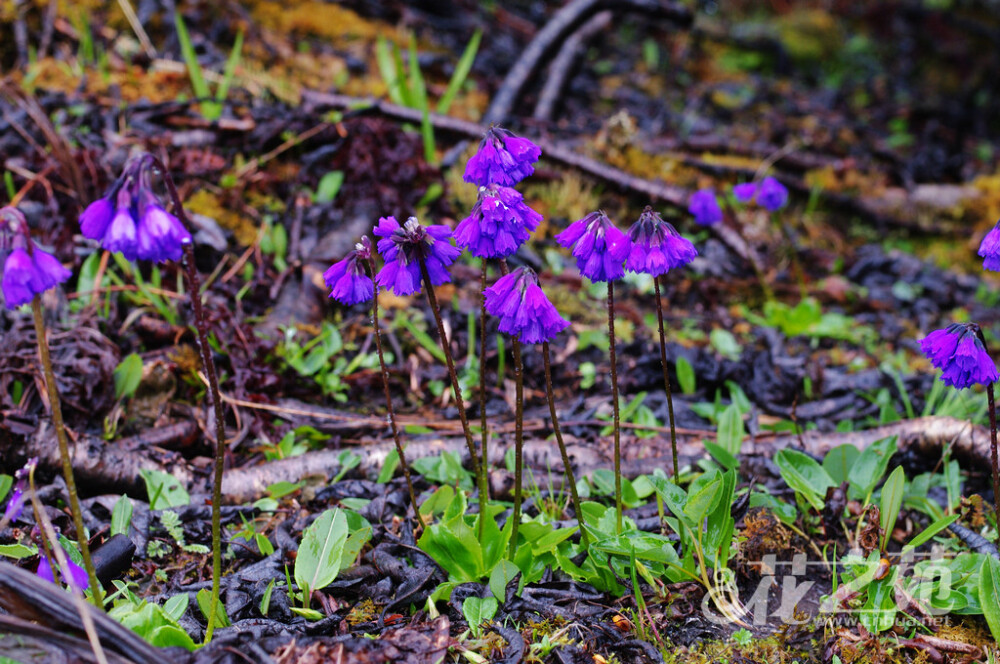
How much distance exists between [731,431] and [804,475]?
0.51 m

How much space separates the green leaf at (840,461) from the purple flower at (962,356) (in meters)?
0.69

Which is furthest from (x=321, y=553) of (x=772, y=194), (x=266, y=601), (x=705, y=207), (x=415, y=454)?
(x=772, y=194)

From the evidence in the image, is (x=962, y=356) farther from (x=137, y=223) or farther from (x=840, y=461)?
(x=137, y=223)

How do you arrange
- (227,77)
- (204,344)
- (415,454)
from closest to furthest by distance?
(204,344) → (415,454) → (227,77)

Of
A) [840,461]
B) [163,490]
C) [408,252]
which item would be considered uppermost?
[408,252]

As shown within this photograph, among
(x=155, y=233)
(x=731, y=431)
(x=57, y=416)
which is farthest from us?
(x=731, y=431)

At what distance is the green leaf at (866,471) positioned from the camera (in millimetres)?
2943

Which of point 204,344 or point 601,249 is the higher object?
point 601,249

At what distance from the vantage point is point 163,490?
297cm

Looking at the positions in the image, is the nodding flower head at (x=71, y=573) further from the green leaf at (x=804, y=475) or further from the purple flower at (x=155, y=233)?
the green leaf at (x=804, y=475)

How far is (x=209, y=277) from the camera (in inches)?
164

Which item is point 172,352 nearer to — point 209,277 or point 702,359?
point 209,277

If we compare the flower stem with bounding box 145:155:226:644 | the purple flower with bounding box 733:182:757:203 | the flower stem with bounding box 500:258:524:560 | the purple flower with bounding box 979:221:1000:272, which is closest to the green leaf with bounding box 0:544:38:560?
the flower stem with bounding box 145:155:226:644

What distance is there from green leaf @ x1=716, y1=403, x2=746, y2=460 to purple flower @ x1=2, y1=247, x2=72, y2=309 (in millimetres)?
2899
